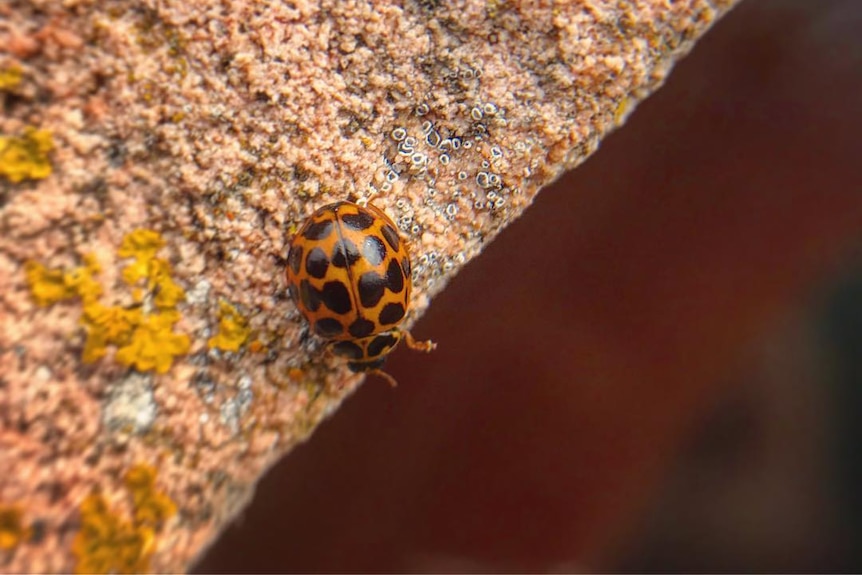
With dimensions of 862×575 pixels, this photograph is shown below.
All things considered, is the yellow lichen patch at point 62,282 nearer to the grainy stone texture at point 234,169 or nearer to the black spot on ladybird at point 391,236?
the grainy stone texture at point 234,169

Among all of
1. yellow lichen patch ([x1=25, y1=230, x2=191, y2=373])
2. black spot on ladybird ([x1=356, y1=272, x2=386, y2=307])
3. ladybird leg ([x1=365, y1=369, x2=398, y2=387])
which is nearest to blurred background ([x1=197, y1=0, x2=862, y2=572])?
ladybird leg ([x1=365, y1=369, x2=398, y2=387])

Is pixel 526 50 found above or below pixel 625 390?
above

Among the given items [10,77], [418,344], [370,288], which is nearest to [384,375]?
[418,344]

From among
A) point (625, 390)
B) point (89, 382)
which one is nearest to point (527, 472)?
point (625, 390)

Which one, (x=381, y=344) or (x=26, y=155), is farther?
(x=381, y=344)

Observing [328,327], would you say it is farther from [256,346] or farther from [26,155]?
[26,155]

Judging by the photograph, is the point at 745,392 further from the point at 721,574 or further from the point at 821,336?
the point at 721,574
